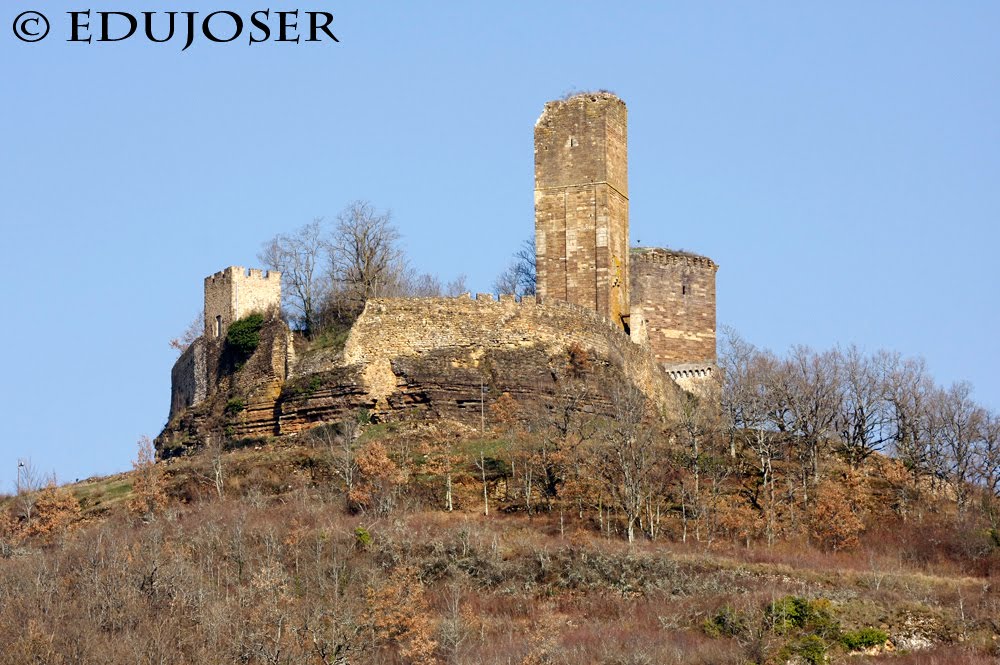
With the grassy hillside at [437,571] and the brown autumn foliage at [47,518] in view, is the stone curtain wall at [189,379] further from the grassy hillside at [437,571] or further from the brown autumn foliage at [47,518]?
the brown autumn foliage at [47,518]

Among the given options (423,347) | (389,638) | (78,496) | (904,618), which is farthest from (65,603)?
(904,618)

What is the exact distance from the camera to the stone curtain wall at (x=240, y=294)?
6412 centimetres

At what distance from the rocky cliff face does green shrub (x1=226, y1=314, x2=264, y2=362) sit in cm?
28

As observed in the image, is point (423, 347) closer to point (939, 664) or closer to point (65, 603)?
point (65, 603)

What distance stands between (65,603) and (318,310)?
20.4 m

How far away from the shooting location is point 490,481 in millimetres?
58031

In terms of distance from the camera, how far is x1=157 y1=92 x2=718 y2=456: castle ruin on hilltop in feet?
200

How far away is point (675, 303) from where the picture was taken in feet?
251

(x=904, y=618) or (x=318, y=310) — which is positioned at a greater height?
(x=318, y=310)

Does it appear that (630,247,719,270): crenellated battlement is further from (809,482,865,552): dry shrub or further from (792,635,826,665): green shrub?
(792,635,826,665): green shrub

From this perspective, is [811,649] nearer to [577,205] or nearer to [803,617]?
[803,617]

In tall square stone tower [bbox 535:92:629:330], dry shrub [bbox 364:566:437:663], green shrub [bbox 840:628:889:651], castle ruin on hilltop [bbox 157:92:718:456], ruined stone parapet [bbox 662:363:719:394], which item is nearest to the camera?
dry shrub [bbox 364:566:437:663]

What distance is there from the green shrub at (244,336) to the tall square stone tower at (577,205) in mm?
10424

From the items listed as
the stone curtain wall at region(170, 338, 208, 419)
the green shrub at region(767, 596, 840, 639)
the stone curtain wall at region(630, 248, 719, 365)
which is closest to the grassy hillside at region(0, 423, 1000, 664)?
the green shrub at region(767, 596, 840, 639)
